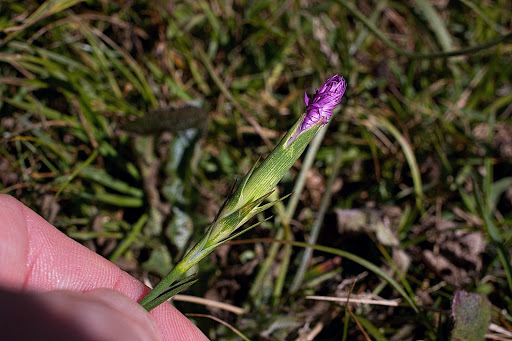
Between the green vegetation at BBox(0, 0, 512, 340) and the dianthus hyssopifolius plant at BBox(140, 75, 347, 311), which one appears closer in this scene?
the dianthus hyssopifolius plant at BBox(140, 75, 347, 311)

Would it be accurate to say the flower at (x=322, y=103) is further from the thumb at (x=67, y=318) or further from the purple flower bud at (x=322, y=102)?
the thumb at (x=67, y=318)

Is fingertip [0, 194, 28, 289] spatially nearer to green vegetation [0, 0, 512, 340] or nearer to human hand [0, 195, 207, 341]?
human hand [0, 195, 207, 341]

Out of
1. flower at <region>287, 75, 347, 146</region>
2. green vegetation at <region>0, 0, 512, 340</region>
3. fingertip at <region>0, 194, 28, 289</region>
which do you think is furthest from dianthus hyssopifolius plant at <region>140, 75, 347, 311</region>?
green vegetation at <region>0, 0, 512, 340</region>

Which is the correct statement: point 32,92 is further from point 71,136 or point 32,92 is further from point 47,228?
point 47,228

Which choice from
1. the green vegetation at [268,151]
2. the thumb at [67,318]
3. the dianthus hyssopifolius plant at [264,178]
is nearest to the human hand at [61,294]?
the thumb at [67,318]

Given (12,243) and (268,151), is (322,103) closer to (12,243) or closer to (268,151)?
(12,243)
